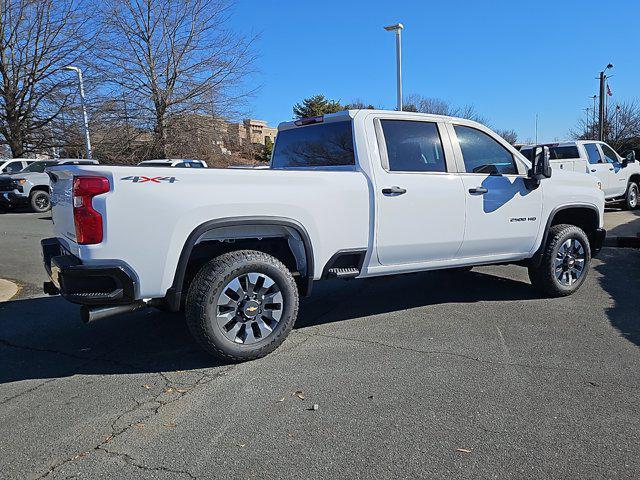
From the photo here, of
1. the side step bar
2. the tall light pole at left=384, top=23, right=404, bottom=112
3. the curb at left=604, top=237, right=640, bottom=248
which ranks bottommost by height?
the curb at left=604, top=237, right=640, bottom=248

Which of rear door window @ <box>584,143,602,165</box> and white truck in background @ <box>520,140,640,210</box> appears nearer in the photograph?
white truck in background @ <box>520,140,640,210</box>

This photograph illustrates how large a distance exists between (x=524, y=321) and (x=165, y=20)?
2454 centimetres

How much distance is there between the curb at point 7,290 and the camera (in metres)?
6.45

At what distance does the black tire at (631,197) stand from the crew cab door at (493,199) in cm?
1045

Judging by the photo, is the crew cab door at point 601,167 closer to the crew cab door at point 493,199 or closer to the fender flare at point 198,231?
the crew cab door at point 493,199

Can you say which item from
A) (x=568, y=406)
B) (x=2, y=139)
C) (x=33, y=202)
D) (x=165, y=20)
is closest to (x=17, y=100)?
(x=2, y=139)

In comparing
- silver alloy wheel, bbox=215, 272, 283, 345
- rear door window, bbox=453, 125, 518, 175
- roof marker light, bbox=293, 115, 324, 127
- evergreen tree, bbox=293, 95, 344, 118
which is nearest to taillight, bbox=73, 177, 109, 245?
silver alloy wheel, bbox=215, 272, 283, 345

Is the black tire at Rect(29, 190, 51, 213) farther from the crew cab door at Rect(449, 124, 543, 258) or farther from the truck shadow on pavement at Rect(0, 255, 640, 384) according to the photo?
the crew cab door at Rect(449, 124, 543, 258)

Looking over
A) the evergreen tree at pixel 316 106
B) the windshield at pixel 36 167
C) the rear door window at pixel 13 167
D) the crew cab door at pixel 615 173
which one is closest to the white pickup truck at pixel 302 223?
the crew cab door at pixel 615 173

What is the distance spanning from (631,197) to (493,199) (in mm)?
11387

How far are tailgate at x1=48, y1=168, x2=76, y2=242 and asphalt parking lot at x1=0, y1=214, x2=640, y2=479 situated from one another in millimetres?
1075

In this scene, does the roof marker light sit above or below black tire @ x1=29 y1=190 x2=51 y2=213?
above

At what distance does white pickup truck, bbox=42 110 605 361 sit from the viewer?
363 centimetres

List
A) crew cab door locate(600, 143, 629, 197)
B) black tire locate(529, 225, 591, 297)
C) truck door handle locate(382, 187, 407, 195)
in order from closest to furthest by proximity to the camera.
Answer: truck door handle locate(382, 187, 407, 195) < black tire locate(529, 225, 591, 297) < crew cab door locate(600, 143, 629, 197)
